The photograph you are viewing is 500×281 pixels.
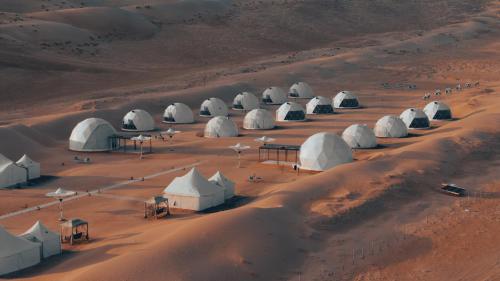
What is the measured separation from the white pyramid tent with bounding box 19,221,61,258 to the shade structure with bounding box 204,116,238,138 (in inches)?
1381

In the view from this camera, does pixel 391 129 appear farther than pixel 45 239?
Yes

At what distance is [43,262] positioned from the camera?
1345 inches

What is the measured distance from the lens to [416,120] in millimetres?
73062

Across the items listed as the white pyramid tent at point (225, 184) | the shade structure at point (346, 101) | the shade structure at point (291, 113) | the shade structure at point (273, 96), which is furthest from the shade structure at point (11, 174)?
the shade structure at point (346, 101)

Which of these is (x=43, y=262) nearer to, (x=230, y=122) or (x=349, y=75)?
(x=230, y=122)

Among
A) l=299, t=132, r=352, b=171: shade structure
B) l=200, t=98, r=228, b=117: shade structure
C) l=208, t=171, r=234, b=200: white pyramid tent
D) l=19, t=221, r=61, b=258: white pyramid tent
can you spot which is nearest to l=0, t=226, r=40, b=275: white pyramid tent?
l=19, t=221, r=61, b=258: white pyramid tent

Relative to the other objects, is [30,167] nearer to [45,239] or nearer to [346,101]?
[45,239]

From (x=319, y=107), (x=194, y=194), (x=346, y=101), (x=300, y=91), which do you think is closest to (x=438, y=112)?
(x=319, y=107)

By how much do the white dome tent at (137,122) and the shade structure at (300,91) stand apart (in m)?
29.7

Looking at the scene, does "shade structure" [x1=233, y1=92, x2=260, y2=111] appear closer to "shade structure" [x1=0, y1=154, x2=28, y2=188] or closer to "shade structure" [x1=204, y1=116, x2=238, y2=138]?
"shade structure" [x1=204, y1=116, x2=238, y2=138]

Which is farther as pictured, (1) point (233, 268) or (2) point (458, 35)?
(2) point (458, 35)

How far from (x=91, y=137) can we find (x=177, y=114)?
16618mm

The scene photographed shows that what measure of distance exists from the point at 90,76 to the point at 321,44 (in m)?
69.1

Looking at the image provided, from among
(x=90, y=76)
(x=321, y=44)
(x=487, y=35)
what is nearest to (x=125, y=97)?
(x=90, y=76)
